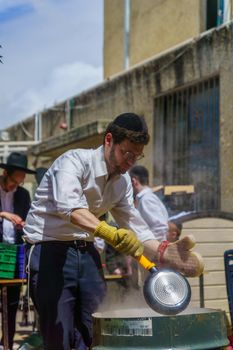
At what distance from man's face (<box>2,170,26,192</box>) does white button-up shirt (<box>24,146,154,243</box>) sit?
256cm

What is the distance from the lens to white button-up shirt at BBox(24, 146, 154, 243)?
3744mm

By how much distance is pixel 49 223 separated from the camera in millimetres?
4023

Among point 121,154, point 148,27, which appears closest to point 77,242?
point 121,154

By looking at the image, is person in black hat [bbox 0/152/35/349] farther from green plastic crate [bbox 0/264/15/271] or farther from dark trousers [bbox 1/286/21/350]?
green plastic crate [bbox 0/264/15/271]

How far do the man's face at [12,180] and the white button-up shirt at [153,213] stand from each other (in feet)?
3.83

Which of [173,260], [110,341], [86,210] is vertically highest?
[86,210]

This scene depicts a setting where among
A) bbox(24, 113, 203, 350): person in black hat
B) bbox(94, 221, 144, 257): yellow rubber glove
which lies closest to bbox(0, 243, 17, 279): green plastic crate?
bbox(24, 113, 203, 350): person in black hat

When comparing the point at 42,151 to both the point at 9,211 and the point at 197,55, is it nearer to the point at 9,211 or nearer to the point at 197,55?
the point at 197,55

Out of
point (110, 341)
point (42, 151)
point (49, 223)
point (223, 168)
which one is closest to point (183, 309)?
point (110, 341)

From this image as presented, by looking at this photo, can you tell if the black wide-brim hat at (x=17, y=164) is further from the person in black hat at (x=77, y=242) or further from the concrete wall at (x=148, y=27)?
the concrete wall at (x=148, y=27)

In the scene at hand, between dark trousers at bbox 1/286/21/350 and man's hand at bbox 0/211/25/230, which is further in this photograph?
dark trousers at bbox 1/286/21/350

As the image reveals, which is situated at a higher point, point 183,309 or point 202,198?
point 202,198

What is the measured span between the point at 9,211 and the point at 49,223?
2.71 meters

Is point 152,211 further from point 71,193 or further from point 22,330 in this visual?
point 71,193
